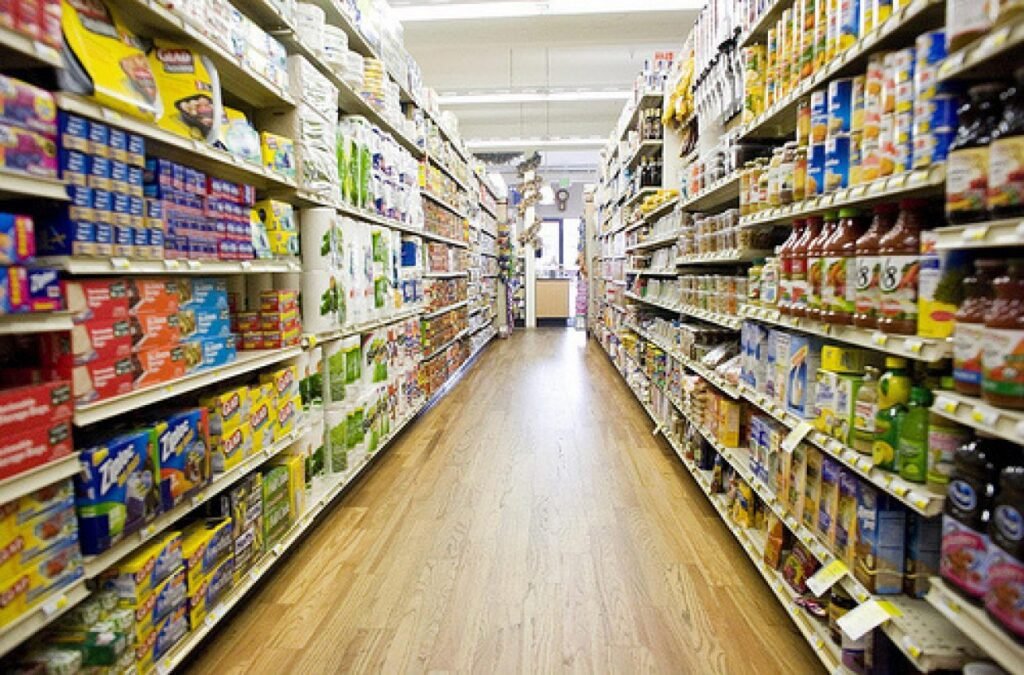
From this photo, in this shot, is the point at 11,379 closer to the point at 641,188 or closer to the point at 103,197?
the point at 103,197

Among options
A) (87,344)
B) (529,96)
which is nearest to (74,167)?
(87,344)

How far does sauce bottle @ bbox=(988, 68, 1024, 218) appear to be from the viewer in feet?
3.78

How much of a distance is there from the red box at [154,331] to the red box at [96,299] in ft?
0.21

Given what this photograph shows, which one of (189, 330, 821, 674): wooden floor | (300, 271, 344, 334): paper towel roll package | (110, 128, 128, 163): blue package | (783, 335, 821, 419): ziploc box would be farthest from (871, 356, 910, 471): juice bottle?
(300, 271, 344, 334): paper towel roll package

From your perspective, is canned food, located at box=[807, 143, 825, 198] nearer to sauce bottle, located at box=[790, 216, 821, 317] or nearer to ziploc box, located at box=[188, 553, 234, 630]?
sauce bottle, located at box=[790, 216, 821, 317]

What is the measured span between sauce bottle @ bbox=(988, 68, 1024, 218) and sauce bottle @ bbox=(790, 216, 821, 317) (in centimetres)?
84

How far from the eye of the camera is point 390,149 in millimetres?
4336

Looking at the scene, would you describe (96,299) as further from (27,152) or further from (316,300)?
(316,300)

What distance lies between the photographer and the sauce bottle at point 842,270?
5.90 feet

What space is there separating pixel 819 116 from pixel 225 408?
89.4 inches

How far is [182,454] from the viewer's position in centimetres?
194

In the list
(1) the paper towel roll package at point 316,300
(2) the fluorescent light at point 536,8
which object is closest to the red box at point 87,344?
(1) the paper towel roll package at point 316,300

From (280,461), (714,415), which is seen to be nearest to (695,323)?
(714,415)

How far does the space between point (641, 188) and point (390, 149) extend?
243 cm
